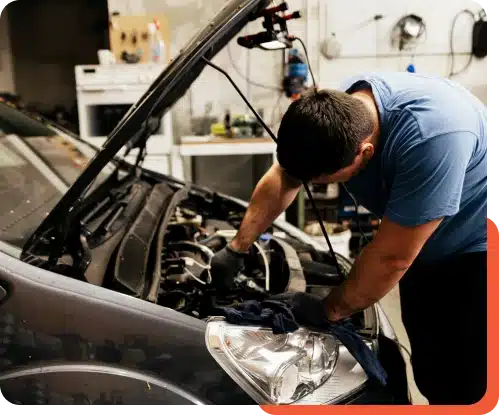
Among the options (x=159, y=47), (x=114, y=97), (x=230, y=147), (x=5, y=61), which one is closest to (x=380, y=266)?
(x=230, y=147)

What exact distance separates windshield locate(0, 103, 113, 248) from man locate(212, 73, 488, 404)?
1.95 feet

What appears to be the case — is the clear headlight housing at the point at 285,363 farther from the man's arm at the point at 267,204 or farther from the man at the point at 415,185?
the man's arm at the point at 267,204

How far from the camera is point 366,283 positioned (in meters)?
1.20

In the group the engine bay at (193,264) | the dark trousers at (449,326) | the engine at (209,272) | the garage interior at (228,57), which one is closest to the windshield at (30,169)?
the engine bay at (193,264)

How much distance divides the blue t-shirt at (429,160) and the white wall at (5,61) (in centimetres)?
388

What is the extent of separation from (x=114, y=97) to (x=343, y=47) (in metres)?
2.02

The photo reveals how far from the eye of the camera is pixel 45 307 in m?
1.00

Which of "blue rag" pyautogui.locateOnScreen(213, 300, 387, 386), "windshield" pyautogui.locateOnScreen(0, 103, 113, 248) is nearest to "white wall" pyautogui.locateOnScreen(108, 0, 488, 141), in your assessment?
"windshield" pyautogui.locateOnScreen(0, 103, 113, 248)

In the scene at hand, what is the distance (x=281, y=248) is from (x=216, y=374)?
0.79 m

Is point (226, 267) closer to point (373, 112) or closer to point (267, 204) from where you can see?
point (267, 204)

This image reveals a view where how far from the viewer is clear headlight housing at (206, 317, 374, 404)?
1.07 metres

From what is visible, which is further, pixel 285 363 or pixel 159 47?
pixel 159 47

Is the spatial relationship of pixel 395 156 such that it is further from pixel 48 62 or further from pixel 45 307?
pixel 48 62

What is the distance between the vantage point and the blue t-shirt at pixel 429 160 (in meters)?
1.10
